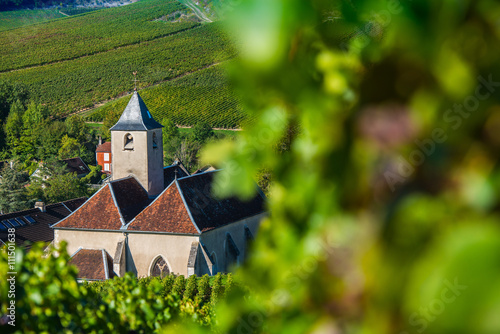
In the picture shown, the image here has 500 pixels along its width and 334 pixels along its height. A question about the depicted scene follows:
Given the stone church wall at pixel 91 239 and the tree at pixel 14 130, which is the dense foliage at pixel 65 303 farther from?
the tree at pixel 14 130

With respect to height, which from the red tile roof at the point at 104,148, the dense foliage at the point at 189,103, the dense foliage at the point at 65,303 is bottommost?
the red tile roof at the point at 104,148

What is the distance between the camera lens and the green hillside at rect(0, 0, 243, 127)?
69875 millimetres

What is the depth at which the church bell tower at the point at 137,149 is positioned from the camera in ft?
80.9

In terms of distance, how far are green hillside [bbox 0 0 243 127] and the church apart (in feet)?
135

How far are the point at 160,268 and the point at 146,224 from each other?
75.0 inches

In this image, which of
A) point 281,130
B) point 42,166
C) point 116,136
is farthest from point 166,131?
point 281,130

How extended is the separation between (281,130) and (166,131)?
5716 centimetres

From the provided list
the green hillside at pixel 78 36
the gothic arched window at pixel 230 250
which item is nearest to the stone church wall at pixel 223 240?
the gothic arched window at pixel 230 250

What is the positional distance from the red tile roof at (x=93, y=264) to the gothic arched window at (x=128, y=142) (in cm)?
559

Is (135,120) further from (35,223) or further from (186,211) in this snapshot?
(35,223)

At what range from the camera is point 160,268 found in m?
21.1

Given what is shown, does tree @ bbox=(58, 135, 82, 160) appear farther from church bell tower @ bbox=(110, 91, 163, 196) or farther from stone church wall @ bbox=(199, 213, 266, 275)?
stone church wall @ bbox=(199, 213, 266, 275)

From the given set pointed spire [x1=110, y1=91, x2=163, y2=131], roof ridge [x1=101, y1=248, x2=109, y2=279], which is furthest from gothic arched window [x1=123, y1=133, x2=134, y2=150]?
roof ridge [x1=101, y1=248, x2=109, y2=279]

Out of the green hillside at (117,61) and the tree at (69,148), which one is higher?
the green hillside at (117,61)
